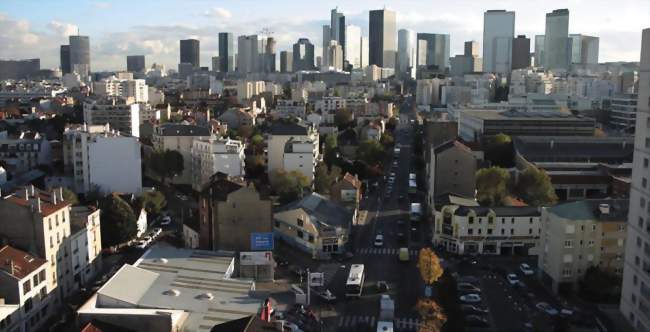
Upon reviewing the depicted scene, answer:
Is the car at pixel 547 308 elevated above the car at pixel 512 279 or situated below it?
below

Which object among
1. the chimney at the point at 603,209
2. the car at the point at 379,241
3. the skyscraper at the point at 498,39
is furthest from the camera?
the skyscraper at the point at 498,39

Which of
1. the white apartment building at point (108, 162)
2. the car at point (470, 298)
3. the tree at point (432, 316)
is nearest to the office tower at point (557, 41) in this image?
the white apartment building at point (108, 162)

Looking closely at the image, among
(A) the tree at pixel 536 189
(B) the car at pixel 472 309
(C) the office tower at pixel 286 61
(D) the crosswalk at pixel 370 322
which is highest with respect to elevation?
(C) the office tower at pixel 286 61

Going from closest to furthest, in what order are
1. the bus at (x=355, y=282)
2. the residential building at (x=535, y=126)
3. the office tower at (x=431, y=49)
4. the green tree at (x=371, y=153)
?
the bus at (x=355, y=282), the green tree at (x=371, y=153), the residential building at (x=535, y=126), the office tower at (x=431, y=49)

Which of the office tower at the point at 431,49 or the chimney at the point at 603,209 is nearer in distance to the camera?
the chimney at the point at 603,209

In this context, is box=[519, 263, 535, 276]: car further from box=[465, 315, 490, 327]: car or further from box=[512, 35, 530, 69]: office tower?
box=[512, 35, 530, 69]: office tower

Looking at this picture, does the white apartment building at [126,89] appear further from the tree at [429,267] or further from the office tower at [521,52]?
the office tower at [521,52]
